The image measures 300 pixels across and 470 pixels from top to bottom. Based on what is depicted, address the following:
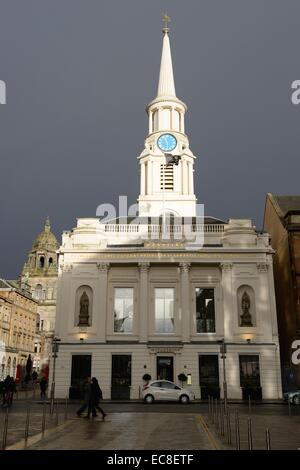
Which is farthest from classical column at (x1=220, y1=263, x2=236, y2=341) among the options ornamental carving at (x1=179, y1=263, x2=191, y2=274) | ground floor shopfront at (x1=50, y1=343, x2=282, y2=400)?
ornamental carving at (x1=179, y1=263, x2=191, y2=274)

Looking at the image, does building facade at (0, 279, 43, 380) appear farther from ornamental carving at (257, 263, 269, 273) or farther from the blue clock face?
ornamental carving at (257, 263, 269, 273)

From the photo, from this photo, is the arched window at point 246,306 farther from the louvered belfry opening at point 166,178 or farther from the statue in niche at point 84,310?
the louvered belfry opening at point 166,178

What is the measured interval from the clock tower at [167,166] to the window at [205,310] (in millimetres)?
11976

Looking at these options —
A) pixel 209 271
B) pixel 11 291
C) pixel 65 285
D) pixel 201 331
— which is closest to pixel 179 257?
pixel 209 271

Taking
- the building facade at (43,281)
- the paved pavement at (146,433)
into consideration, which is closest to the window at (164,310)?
the paved pavement at (146,433)

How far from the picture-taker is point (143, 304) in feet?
127

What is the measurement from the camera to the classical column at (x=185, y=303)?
38.1 metres

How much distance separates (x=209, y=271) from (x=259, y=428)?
2320 centimetres

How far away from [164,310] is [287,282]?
11270 millimetres

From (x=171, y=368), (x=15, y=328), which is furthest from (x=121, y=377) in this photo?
(x=15, y=328)

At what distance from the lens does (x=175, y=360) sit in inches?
1478

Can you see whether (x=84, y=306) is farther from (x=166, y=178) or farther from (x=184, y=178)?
(x=184, y=178)

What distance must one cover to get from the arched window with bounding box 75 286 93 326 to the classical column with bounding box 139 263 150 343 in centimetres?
423

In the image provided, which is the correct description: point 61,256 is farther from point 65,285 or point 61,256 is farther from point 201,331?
point 201,331
